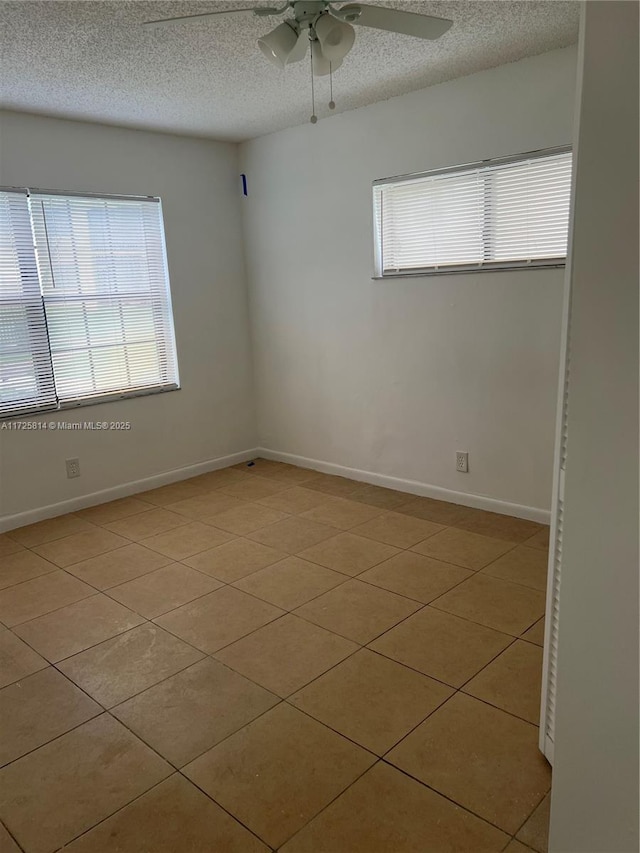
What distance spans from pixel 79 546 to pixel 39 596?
1.98 ft

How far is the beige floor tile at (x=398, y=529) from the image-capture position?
3430mm

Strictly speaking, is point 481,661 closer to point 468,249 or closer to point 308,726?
point 308,726

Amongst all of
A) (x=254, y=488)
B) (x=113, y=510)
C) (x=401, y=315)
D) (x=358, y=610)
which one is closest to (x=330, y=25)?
(x=401, y=315)

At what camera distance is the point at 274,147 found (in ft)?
14.7

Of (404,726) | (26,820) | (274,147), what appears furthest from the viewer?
(274,147)

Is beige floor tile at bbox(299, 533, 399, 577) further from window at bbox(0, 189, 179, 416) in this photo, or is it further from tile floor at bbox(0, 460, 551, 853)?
window at bbox(0, 189, 179, 416)

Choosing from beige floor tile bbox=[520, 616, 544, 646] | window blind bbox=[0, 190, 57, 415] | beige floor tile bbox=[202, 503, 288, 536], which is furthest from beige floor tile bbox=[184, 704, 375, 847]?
window blind bbox=[0, 190, 57, 415]

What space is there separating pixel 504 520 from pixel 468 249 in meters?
1.60

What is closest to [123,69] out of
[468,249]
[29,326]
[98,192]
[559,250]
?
[98,192]

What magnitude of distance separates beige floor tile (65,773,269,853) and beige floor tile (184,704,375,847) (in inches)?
1.4

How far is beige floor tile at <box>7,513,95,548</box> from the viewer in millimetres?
3691

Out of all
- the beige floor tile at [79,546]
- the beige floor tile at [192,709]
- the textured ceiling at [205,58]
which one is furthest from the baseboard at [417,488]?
the textured ceiling at [205,58]

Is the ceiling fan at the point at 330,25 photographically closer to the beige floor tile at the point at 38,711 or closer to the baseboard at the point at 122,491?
the beige floor tile at the point at 38,711

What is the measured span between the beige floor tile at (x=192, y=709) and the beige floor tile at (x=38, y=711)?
0.16 meters
